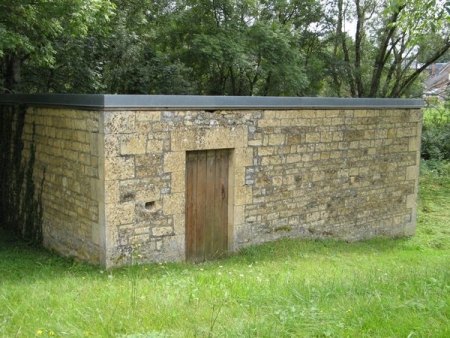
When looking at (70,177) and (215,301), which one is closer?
(215,301)

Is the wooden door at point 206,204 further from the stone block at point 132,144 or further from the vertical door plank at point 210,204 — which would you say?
the stone block at point 132,144

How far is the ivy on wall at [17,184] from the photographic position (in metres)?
9.02

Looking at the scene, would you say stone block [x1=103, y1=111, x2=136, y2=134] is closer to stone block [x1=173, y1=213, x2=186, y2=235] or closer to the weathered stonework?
the weathered stonework

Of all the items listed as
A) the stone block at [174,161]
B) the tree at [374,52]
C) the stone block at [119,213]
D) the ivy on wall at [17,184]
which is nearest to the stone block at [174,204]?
the stone block at [174,161]

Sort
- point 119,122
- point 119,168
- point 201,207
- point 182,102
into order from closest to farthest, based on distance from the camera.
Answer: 1. point 119,122
2. point 119,168
3. point 182,102
4. point 201,207

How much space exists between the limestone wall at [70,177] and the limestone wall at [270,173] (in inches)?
12.5

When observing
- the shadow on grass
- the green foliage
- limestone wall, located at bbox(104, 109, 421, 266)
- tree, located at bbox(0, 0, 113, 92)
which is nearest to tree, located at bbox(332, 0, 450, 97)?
the green foliage

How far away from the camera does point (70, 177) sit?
798cm

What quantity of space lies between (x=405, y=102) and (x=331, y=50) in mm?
13618

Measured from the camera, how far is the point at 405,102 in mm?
11273

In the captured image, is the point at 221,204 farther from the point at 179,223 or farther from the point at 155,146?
the point at 155,146

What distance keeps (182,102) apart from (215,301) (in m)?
3.56

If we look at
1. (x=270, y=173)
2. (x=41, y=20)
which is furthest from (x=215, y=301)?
(x=41, y=20)

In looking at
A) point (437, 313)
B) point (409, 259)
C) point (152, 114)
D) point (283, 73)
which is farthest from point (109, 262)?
point (283, 73)
